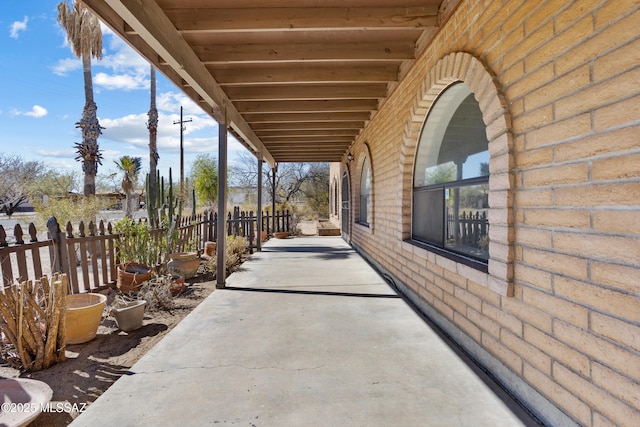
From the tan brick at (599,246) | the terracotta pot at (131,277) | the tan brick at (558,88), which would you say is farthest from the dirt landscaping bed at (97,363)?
the tan brick at (558,88)

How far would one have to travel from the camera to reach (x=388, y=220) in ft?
16.9

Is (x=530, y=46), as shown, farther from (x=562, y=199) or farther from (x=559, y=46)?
(x=562, y=199)

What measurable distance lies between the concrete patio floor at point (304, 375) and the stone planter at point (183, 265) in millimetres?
1534

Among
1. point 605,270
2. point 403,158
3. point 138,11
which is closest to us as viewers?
point 605,270

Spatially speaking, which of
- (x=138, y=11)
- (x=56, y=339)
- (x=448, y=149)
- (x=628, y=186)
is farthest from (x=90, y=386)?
(x=448, y=149)

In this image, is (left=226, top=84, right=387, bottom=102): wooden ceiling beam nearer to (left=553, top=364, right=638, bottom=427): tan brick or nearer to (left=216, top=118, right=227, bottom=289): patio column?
(left=216, top=118, right=227, bottom=289): patio column

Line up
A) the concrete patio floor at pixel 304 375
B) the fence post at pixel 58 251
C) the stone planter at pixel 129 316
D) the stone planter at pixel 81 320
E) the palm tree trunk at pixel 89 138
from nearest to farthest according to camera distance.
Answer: the concrete patio floor at pixel 304 375 → the stone planter at pixel 81 320 → the stone planter at pixel 129 316 → the fence post at pixel 58 251 → the palm tree trunk at pixel 89 138

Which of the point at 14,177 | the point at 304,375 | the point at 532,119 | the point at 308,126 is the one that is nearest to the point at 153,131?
the point at 14,177

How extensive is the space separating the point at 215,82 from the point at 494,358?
176 inches

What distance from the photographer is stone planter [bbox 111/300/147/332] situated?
3.27m

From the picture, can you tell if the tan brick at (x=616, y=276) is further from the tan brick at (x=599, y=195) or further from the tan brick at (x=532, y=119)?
the tan brick at (x=532, y=119)

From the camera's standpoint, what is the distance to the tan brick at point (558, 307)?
1.53 m

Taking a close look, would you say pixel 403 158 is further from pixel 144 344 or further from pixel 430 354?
pixel 144 344

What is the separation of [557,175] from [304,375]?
1.97 metres
